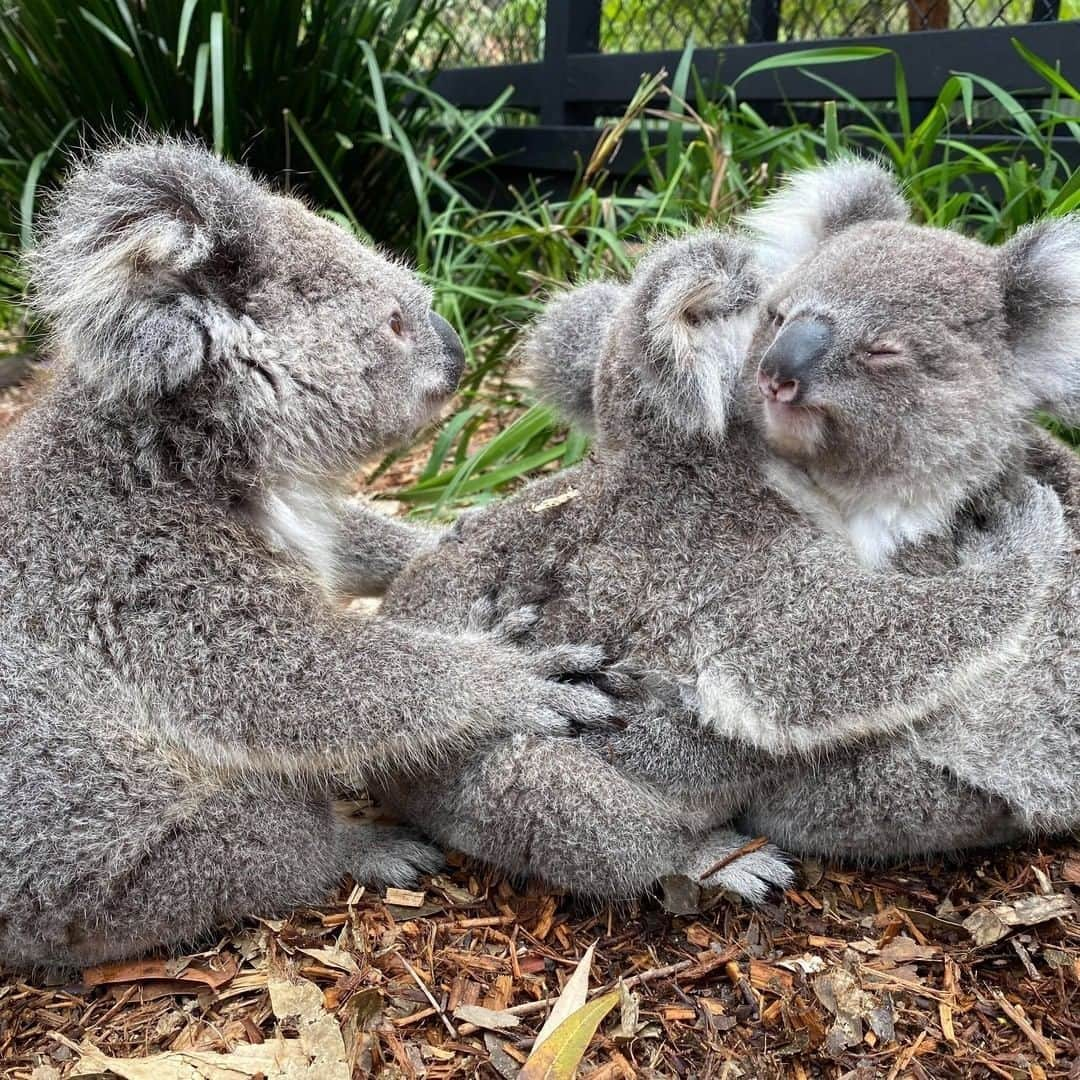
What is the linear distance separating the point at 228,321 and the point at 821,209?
146cm

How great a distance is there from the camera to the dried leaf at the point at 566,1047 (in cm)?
190

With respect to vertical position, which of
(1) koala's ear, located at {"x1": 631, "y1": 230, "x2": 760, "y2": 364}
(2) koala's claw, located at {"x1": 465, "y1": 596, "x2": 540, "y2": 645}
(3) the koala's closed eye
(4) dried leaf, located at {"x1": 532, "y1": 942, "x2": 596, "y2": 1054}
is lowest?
(4) dried leaf, located at {"x1": 532, "y1": 942, "x2": 596, "y2": 1054}

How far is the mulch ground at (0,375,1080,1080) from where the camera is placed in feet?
6.48

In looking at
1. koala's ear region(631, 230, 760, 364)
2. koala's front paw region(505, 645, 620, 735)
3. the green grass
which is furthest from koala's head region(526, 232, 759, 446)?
the green grass

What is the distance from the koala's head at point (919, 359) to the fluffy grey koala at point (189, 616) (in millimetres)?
744

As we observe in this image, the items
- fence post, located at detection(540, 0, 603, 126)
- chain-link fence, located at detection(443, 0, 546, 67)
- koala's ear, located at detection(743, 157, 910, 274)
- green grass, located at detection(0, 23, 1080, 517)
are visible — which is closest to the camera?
koala's ear, located at detection(743, 157, 910, 274)

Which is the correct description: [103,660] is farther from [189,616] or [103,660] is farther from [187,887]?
[187,887]

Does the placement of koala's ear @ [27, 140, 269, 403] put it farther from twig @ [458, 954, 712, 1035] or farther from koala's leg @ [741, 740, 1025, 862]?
koala's leg @ [741, 740, 1025, 862]

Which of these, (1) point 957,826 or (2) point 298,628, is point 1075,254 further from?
(2) point 298,628

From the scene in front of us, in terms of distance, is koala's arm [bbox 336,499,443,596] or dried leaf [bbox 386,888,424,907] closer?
dried leaf [bbox 386,888,424,907]

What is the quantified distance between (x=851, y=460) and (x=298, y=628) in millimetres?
1225

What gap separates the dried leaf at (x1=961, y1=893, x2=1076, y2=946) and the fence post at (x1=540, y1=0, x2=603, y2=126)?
5.08m

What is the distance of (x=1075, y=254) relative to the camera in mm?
2191

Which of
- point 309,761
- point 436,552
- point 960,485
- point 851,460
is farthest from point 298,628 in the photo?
point 960,485
